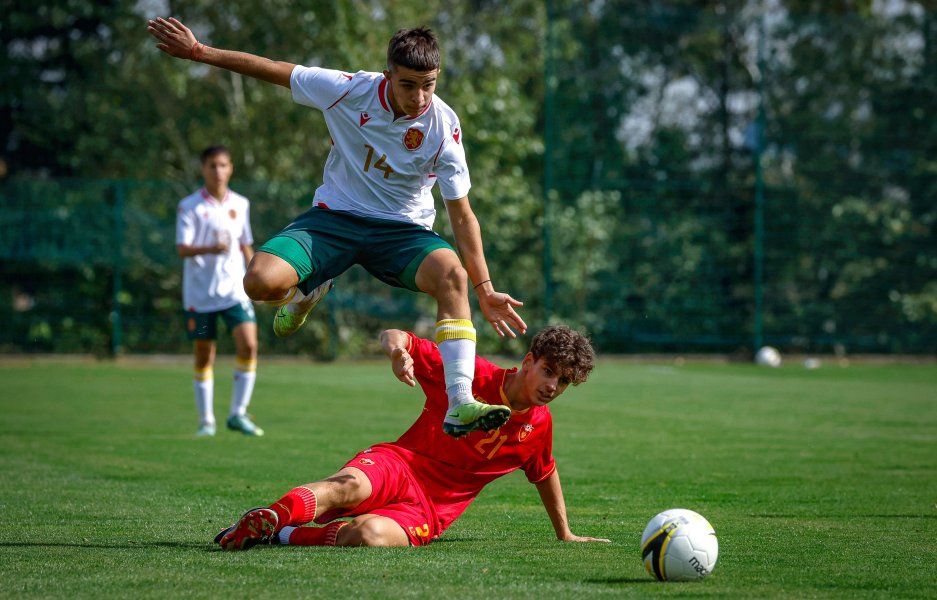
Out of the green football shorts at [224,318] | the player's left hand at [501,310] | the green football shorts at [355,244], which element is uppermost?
the green football shorts at [355,244]

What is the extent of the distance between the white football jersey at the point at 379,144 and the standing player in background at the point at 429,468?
2.91 feet

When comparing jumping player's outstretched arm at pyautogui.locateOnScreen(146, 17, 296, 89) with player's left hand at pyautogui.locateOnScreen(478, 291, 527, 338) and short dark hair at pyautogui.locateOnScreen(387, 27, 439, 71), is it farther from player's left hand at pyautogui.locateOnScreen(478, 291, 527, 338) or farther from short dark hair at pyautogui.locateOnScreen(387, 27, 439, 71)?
player's left hand at pyautogui.locateOnScreen(478, 291, 527, 338)

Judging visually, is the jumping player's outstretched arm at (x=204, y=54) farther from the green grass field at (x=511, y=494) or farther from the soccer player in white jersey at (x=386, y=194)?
the green grass field at (x=511, y=494)

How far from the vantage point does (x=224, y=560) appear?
205 inches

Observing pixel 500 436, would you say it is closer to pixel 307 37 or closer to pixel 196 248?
pixel 196 248

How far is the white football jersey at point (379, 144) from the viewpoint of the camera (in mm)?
6496

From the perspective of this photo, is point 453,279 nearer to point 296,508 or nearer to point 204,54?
point 296,508

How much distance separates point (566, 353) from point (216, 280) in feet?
23.3

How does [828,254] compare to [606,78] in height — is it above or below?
below

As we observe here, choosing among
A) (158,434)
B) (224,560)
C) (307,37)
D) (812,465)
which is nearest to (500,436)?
(224,560)

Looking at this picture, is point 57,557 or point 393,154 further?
point 393,154

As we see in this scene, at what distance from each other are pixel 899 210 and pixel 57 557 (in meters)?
20.3

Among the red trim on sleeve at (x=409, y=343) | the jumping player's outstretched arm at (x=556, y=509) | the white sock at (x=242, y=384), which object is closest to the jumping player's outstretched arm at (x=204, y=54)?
the red trim on sleeve at (x=409, y=343)

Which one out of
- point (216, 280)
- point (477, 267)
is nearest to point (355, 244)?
point (477, 267)
